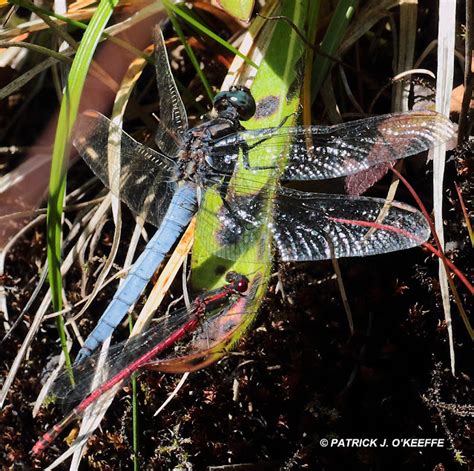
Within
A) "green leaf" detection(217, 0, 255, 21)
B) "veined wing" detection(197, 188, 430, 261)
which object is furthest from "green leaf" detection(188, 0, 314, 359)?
"green leaf" detection(217, 0, 255, 21)

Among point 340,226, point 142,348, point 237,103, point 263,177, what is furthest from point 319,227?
point 142,348

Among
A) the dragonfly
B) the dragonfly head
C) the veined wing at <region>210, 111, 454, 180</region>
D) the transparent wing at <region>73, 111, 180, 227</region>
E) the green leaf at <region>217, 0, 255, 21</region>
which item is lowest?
the dragonfly

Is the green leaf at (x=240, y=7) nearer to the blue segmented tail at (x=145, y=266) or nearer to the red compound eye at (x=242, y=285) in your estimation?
the blue segmented tail at (x=145, y=266)

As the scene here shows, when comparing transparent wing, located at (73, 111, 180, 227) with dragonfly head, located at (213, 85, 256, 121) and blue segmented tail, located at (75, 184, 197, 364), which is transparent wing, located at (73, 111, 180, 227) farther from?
dragonfly head, located at (213, 85, 256, 121)

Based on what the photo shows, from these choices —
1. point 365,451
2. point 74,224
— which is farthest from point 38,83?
point 365,451

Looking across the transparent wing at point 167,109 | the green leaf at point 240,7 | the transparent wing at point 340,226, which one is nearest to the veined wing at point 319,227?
the transparent wing at point 340,226
